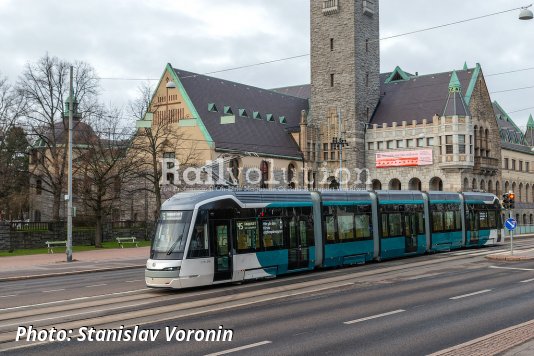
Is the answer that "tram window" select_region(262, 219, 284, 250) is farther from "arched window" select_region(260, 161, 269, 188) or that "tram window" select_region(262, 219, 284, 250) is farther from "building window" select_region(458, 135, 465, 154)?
"building window" select_region(458, 135, 465, 154)

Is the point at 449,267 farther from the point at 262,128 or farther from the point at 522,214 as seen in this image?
the point at 522,214

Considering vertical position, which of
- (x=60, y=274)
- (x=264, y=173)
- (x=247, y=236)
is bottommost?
(x=60, y=274)

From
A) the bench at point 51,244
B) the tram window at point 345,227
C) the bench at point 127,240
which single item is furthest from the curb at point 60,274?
the bench at point 127,240

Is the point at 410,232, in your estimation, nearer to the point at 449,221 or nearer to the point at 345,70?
the point at 449,221

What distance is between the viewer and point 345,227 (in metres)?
26.6

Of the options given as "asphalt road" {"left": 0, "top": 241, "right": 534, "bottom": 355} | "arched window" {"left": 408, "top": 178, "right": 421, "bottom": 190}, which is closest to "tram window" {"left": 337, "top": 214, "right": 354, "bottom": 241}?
"asphalt road" {"left": 0, "top": 241, "right": 534, "bottom": 355}

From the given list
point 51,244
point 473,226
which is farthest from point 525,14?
point 51,244

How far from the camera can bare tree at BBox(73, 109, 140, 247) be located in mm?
46375

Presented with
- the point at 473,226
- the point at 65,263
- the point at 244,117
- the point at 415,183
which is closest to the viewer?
the point at 65,263

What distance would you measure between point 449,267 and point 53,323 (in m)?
17.3

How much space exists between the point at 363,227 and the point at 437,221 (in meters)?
6.96

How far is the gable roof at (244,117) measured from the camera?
2431 inches

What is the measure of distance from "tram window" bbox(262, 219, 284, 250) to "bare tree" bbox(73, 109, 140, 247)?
25528 millimetres

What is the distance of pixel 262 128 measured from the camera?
223 ft
